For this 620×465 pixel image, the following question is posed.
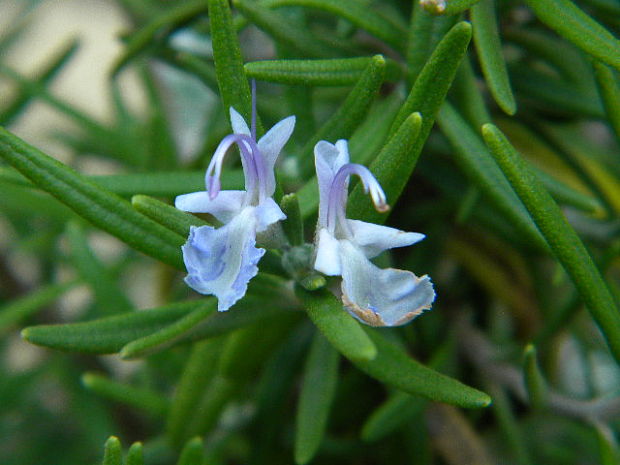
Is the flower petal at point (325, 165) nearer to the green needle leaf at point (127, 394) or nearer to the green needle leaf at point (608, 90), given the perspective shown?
the green needle leaf at point (608, 90)

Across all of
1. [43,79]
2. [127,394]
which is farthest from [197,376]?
[43,79]

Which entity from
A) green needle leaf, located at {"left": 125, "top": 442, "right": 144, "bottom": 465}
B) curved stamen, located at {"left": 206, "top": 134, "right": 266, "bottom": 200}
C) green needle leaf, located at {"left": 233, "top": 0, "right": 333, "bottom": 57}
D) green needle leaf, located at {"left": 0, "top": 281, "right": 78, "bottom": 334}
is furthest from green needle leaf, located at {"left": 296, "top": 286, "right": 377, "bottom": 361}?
→ green needle leaf, located at {"left": 0, "top": 281, "right": 78, "bottom": 334}

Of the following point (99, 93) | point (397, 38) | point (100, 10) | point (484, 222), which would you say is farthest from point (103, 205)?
point (99, 93)

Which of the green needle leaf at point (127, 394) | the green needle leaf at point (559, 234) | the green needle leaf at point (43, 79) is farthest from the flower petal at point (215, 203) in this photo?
the green needle leaf at point (43, 79)

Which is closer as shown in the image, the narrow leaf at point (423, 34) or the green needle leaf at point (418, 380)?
the green needle leaf at point (418, 380)

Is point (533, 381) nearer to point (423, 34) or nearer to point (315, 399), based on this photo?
point (315, 399)

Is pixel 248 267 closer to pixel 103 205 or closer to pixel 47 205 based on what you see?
pixel 103 205

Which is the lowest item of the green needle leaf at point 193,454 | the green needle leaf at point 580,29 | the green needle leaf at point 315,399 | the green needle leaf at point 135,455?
the green needle leaf at point 315,399
